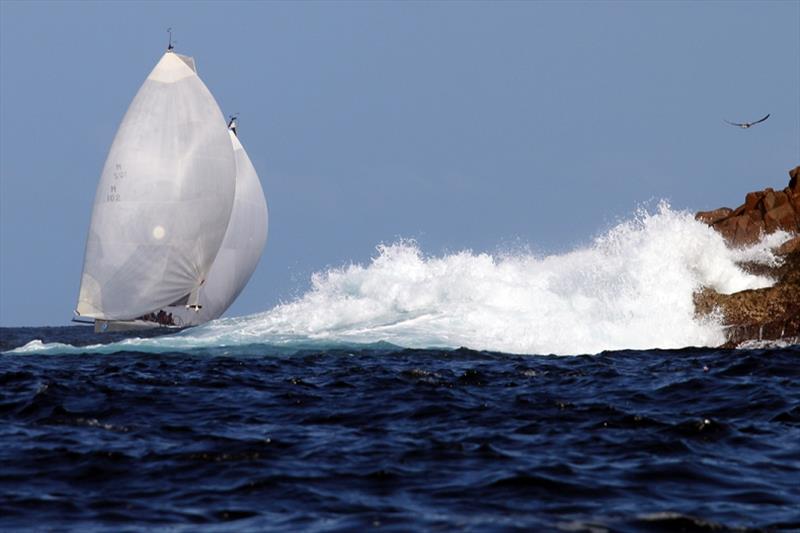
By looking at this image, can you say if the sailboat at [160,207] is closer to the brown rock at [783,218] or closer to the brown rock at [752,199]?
the brown rock at [752,199]

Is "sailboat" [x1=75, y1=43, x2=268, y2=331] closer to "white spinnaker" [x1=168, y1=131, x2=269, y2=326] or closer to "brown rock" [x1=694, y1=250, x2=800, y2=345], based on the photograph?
"white spinnaker" [x1=168, y1=131, x2=269, y2=326]

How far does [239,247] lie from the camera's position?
55.3 metres

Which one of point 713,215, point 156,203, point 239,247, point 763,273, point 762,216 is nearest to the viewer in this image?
point 763,273

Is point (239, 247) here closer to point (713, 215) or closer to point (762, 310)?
point (713, 215)

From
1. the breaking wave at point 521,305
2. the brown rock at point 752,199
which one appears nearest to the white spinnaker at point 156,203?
the breaking wave at point 521,305

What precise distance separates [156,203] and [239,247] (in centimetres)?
785

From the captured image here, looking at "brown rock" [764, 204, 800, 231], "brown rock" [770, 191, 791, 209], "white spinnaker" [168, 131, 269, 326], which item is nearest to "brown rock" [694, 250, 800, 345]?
"brown rock" [764, 204, 800, 231]

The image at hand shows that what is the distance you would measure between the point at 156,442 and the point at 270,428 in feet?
4.34

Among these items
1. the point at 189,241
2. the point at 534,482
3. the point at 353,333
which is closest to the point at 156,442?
the point at 534,482

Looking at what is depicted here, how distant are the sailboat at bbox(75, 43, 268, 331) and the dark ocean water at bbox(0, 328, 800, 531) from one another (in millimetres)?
29965

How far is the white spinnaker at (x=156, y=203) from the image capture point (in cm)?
4781

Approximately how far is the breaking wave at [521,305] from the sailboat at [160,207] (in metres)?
17.7

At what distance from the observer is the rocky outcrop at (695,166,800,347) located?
77.6 ft

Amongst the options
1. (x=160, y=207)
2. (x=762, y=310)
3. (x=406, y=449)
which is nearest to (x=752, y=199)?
(x=762, y=310)
